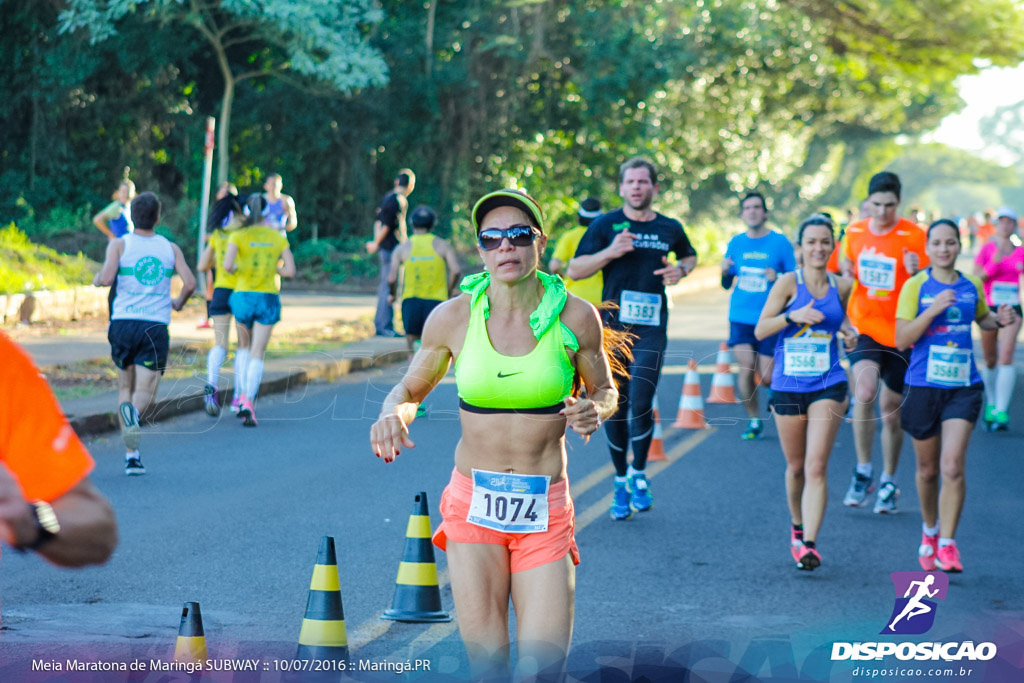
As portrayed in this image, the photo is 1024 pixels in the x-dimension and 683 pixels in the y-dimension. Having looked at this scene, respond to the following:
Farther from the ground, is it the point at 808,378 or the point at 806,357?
the point at 806,357

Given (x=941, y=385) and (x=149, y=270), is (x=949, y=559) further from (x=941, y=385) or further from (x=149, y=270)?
(x=149, y=270)

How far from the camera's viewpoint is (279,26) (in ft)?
77.9

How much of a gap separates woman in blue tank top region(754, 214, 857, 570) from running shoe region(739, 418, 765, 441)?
4092 millimetres

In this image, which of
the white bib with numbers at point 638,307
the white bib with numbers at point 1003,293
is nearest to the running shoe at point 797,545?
the white bib with numbers at point 638,307

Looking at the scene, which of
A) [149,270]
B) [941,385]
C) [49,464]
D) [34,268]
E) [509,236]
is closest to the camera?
[49,464]

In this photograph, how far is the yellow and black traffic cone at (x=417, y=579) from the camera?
5.43 m

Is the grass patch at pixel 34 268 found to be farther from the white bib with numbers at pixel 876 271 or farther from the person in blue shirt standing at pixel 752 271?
the white bib with numbers at pixel 876 271

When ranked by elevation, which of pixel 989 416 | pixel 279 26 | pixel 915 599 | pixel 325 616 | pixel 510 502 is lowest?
pixel 915 599

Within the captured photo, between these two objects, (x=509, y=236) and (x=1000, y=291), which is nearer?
(x=509, y=236)

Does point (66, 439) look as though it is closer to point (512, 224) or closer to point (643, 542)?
point (512, 224)

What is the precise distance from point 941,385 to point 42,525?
572 cm

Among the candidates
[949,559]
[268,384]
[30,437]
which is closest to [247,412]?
[268,384]

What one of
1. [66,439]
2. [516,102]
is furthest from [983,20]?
[66,439]

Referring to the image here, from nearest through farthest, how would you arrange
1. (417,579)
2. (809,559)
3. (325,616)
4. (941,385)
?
1. (325,616)
2. (417,579)
3. (809,559)
4. (941,385)
